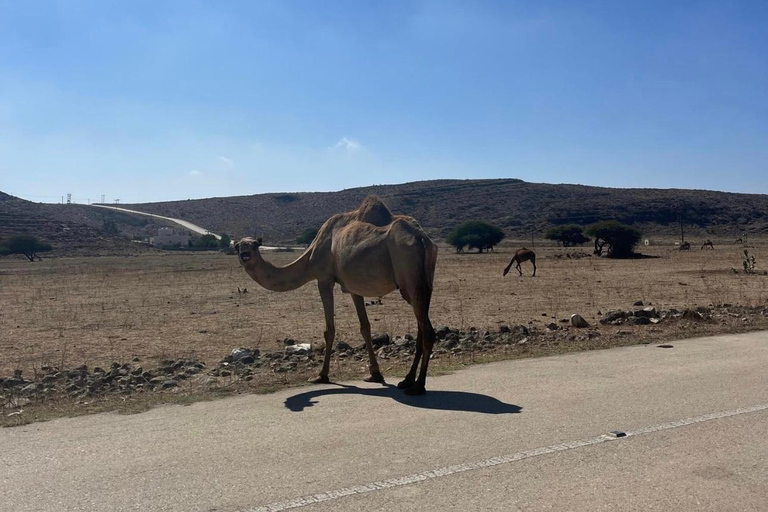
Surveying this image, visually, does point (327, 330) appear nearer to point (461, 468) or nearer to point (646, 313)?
point (461, 468)

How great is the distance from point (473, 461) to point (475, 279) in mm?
29100

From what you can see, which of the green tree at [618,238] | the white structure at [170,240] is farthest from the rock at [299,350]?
the white structure at [170,240]

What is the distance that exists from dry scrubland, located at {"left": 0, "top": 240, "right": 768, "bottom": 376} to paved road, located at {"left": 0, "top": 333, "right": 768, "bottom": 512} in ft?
18.1

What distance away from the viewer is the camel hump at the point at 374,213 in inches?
391

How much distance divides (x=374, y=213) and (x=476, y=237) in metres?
66.8

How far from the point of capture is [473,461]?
6.00 m

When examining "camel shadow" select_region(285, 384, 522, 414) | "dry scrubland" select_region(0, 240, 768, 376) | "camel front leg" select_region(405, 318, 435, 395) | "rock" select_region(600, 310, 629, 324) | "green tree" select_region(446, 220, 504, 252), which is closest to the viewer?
"camel shadow" select_region(285, 384, 522, 414)

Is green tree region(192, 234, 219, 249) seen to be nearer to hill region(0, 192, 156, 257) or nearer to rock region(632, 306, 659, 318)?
hill region(0, 192, 156, 257)

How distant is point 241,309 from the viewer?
2244cm

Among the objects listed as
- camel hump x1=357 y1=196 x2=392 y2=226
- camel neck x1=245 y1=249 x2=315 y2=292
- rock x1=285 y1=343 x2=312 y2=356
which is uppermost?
camel hump x1=357 y1=196 x2=392 y2=226

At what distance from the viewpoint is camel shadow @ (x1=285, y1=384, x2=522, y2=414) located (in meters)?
7.85

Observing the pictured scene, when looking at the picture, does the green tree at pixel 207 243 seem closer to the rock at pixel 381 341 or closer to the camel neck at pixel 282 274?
the rock at pixel 381 341

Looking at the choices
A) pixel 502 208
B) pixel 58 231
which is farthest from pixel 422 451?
pixel 502 208

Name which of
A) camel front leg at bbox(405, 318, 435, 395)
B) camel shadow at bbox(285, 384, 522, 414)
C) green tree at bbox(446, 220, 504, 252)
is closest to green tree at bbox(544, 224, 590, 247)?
green tree at bbox(446, 220, 504, 252)
